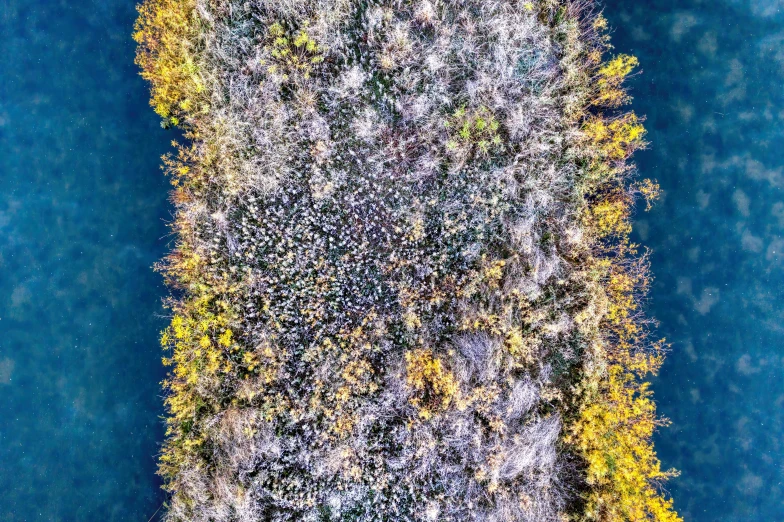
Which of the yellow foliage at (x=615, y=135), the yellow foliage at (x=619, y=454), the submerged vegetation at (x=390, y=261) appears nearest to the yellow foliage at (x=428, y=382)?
the submerged vegetation at (x=390, y=261)

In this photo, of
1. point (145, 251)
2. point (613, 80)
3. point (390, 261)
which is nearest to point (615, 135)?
point (613, 80)

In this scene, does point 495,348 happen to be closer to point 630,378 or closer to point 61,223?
point 630,378

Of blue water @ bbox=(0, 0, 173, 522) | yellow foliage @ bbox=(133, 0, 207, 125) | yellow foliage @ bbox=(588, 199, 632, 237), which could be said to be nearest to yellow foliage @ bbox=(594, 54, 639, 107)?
yellow foliage @ bbox=(588, 199, 632, 237)

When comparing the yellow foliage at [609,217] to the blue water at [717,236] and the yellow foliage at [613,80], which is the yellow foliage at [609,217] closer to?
the blue water at [717,236]

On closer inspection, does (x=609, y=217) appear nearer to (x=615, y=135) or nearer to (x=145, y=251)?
(x=615, y=135)

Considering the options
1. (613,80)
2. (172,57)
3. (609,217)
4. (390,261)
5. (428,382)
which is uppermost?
(613,80)

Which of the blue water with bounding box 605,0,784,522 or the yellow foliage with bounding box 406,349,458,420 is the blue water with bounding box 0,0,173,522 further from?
the blue water with bounding box 605,0,784,522
